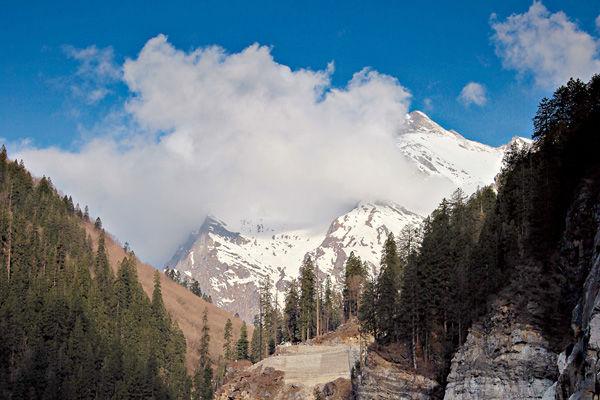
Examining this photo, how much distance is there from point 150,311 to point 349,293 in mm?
57432

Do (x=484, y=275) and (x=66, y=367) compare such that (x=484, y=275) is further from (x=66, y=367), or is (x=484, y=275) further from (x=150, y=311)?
(x=150, y=311)

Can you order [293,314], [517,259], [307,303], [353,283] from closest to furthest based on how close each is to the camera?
[517,259] → [307,303] → [353,283] → [293,314]

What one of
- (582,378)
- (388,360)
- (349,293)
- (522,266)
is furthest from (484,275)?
(349,293)

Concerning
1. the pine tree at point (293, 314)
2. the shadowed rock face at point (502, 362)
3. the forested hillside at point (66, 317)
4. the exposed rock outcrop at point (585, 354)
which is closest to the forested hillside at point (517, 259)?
the shadowed rock face at point (502, 362)

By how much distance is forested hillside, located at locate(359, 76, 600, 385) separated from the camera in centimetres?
5922

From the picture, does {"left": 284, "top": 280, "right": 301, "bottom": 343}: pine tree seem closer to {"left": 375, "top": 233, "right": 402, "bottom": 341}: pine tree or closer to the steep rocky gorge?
{"left": 375, "top": 233, "right": 402, "bottom": 341}: pine tree

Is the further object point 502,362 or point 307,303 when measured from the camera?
point 307,303

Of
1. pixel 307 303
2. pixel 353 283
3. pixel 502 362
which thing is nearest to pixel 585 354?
pixel 502 362

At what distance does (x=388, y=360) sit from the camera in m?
80.1

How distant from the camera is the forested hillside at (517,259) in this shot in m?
59.2

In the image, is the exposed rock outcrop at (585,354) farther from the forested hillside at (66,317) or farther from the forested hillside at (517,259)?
the forested hillside at (66,317)

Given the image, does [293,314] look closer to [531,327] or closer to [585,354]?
[531,327]

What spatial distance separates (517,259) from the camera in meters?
67.4

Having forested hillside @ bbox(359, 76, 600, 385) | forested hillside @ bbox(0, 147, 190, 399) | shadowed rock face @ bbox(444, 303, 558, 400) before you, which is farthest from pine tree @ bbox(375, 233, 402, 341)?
forested hillside @ bbox(0, 147, 190, 399)
